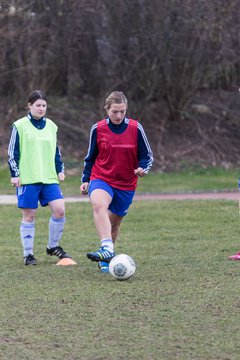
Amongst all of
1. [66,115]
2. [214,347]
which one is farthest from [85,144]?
[214,347]

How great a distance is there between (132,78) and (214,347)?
55.1 ft

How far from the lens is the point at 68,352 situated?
16.6 ft

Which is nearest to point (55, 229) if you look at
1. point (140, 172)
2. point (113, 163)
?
point (113, 163)

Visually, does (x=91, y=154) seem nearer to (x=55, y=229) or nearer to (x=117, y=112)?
(x=117, y=112)

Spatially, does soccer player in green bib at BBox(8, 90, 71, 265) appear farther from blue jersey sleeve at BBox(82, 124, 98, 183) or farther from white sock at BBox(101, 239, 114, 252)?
white sock at BBox(101, 239, 114, 252)

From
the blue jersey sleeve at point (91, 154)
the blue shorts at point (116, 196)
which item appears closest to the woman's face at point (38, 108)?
the blue jersey sleeve at point (91, 154)

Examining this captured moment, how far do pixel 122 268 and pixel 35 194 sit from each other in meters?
1.55

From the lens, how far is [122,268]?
7.39 meters

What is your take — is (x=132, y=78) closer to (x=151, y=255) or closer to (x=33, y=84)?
(x=33, y=84)

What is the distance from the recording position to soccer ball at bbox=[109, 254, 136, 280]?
7395 millimetres

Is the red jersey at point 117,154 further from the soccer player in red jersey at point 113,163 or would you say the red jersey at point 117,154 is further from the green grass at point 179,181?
the green grass at point 179,181

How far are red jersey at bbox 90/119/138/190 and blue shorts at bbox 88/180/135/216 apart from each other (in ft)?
0.15

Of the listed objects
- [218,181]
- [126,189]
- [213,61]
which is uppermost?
[213,61]

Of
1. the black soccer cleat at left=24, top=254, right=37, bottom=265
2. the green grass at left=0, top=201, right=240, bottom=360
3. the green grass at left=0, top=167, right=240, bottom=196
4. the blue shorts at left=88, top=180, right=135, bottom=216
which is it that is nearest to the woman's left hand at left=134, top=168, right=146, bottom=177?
the blue shorts at left=88, top=180, right=135, bottom=216
